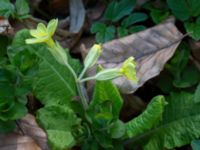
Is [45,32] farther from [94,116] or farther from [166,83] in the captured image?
[166,83]

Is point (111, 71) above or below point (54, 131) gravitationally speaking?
above

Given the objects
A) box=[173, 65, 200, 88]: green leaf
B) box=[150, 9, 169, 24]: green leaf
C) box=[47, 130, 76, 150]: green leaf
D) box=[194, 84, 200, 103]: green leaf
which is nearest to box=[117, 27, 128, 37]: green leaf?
box=[150, 9, 169, 24]: green leaf

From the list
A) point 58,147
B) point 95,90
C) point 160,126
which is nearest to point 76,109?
point 95,90

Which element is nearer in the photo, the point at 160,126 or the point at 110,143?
the point at 110,143

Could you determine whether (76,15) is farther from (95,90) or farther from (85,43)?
(95,90)

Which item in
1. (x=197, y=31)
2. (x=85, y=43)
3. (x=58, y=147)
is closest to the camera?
(x=58, y=147)

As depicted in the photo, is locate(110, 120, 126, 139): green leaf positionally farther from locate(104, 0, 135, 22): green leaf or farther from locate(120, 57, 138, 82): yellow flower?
locate(104, 0, 135, 22): green leaf

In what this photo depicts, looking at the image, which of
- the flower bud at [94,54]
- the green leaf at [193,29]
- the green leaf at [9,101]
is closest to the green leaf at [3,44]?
the green leaf at [9,101]
